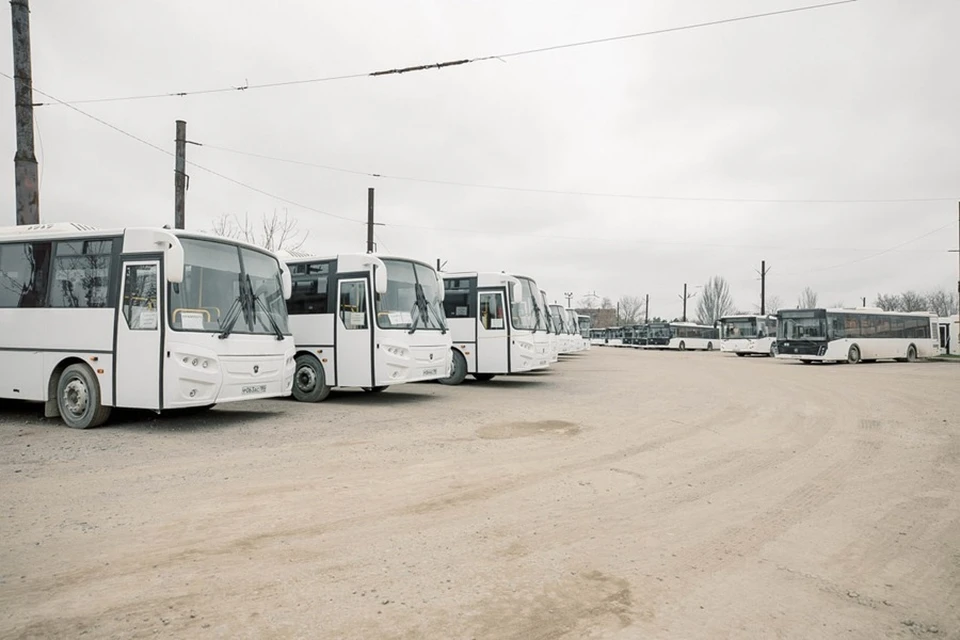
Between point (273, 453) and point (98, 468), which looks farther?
point (273, 453)

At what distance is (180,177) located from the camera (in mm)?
16500

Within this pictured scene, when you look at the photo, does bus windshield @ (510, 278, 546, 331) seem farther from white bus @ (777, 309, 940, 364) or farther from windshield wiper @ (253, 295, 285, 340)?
white bus @ (777, 309, 940, 364)

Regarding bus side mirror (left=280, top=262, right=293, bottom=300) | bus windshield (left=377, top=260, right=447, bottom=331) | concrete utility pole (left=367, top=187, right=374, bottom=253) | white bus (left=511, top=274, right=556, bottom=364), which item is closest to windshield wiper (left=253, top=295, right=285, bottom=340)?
bus side mirror (left=280, top=262, right=293, bottom=300)

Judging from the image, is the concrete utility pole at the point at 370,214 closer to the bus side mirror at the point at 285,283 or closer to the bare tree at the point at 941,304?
the bus side mirror at the point at 285,283

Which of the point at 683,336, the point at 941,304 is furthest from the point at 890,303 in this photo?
the point at 683,336

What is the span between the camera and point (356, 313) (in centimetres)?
1198

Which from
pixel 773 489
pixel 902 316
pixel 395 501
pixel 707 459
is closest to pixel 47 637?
pixel 395 501

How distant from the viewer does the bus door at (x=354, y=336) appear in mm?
11805

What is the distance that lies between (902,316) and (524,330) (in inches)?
1089

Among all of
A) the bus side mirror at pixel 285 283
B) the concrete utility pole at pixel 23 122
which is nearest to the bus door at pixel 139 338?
the bus side mirror at pixel 285 283

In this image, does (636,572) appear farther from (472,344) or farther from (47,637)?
(472,344)

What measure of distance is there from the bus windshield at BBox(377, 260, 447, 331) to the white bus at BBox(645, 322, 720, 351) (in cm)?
4503

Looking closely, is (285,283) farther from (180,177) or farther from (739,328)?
(739,328)

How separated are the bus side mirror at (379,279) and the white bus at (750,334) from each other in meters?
35.6
